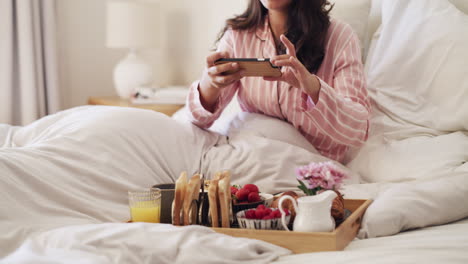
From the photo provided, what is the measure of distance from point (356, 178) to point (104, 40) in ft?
7.28

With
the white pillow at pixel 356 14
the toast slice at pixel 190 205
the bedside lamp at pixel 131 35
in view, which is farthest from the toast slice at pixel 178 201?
the bedside lamp at pixel 131 35

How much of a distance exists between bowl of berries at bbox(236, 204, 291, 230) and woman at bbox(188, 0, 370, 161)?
1.53 feet

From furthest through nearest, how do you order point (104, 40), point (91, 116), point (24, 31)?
1. point (104, 40)
2. point (24, 31)
3. point (91, 116)

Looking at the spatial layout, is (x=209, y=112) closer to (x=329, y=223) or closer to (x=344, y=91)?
(x=344, y=91)

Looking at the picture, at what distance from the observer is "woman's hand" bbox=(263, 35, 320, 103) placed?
51.8 inches

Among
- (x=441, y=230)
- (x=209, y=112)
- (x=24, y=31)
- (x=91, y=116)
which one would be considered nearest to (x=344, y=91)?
(x=209, y=112)

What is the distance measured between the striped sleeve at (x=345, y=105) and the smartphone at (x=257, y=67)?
14 cm

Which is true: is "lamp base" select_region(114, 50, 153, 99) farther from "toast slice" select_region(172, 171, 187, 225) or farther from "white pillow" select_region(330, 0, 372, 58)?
"toast slice" select_region(172, 171, 187, 225)

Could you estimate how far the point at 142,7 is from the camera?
9.59ft

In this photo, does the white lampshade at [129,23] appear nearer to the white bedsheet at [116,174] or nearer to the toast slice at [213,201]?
the white bedsheet at [116,174]

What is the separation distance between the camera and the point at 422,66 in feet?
5.76

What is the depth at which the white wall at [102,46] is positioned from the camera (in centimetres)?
319

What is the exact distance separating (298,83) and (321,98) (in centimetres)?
7

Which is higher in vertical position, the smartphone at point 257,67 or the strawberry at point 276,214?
the smartphone at point 257,67
